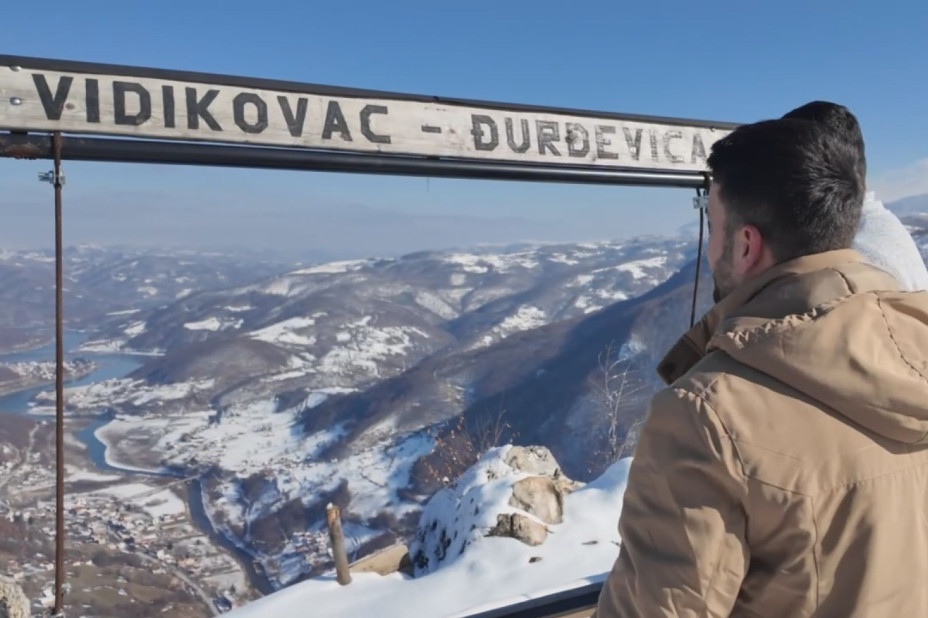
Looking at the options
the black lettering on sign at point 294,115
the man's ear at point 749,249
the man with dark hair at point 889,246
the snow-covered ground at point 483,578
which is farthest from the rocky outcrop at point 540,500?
the man's ear at point 749,249

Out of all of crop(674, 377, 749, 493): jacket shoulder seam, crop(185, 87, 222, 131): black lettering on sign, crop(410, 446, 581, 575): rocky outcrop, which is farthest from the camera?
crop(410, 446, 581, 575): rocky outcrop

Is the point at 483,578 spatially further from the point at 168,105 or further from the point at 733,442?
the point at 733,442

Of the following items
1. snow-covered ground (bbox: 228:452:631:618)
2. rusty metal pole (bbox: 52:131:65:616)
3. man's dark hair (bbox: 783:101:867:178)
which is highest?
man's dark hair (bbox: 783:101:867:178)

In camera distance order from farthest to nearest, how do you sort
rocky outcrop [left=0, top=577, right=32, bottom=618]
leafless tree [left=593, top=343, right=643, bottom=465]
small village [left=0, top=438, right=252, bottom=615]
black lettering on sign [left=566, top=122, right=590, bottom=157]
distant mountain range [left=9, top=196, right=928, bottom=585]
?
distant mountain range [left=9, top=196, right=928, bottom=585] < small village [left=0, top=438, right=252, bottom=615] < leafless tree [left=593, top=343, right=643, bottom=465] < black lettering on sign [left=566, top=122, right=590, bottom=157] < rocky outcrop [left=0, top=577, right=32, bottom=618]

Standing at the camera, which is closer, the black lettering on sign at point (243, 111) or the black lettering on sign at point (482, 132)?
the black lettering on sign at point (243, 111)

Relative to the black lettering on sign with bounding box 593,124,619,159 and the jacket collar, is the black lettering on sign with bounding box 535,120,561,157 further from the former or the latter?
the jacket collar

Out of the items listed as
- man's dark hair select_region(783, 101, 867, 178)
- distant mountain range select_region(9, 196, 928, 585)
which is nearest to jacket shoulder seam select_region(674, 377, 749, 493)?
man's dark hair select_region(783, 101, 867, 178)

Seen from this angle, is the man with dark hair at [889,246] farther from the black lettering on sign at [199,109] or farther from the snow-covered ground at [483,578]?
the black lettering on sign at [199,109]

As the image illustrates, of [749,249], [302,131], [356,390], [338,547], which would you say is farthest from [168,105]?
[356,390]
